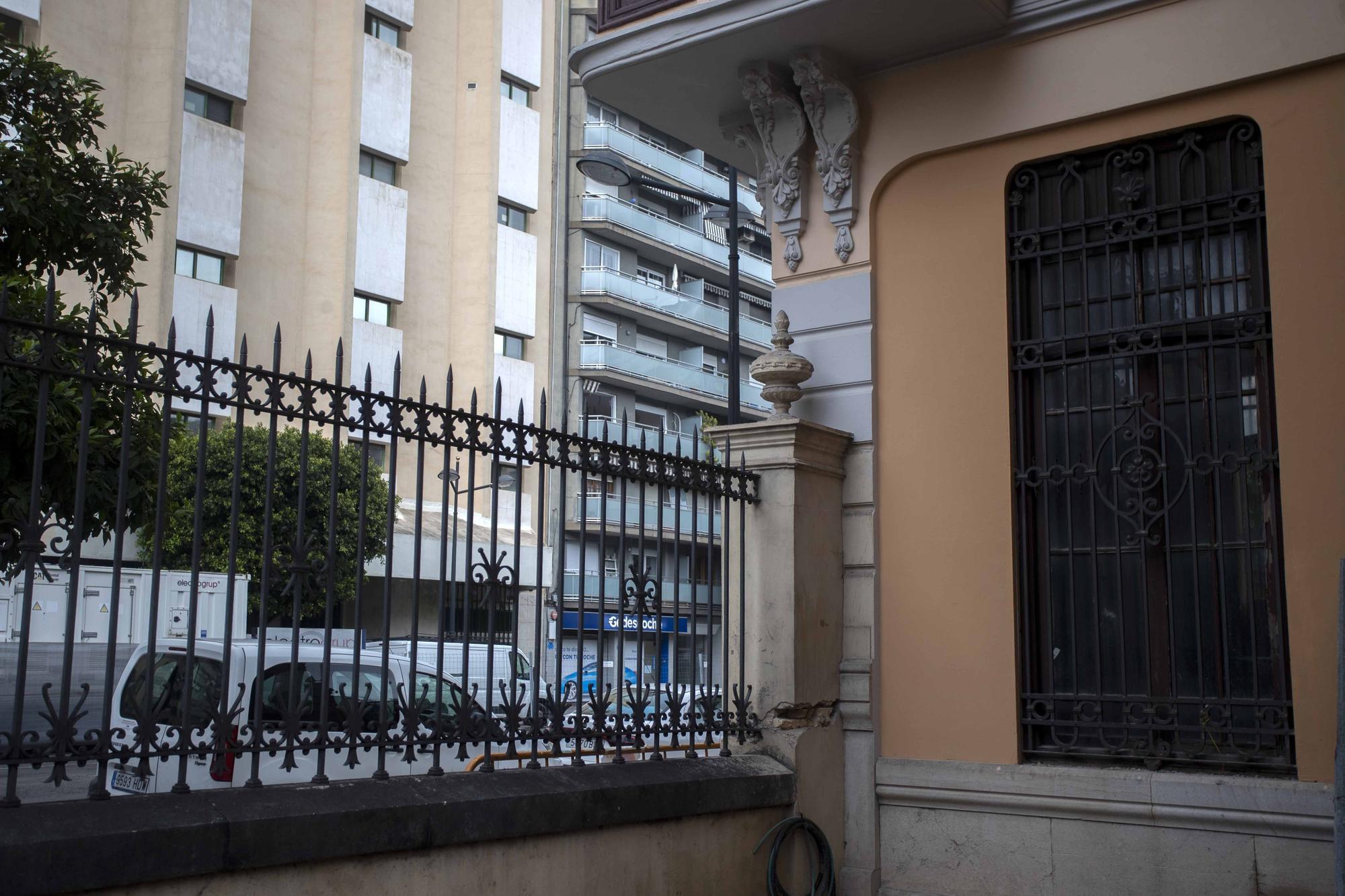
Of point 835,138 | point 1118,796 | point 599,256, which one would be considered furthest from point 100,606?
point 599,256

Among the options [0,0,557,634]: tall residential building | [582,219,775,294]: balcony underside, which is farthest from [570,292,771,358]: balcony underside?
[0,0,557,634]: tall residential building

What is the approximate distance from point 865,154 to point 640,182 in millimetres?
5639

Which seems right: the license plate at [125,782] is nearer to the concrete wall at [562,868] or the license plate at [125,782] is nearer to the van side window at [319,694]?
the van side window at [319,694]

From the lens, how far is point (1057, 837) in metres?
6.51

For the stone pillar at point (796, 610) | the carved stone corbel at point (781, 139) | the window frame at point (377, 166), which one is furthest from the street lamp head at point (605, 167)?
the window frame at point (377, 166)

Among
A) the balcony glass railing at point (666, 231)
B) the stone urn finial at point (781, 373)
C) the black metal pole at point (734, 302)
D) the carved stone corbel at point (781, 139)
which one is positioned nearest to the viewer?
the stone urn finial at point (781, 373)

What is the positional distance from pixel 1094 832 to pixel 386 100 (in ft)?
107

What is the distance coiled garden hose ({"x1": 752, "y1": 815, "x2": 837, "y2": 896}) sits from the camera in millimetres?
6602

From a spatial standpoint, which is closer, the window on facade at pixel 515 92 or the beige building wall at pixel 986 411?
the beige building wall at pixel 986 411

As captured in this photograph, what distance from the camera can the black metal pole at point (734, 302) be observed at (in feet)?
44.8

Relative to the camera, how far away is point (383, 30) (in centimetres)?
3591

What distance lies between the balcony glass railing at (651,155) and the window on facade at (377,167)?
7682mm

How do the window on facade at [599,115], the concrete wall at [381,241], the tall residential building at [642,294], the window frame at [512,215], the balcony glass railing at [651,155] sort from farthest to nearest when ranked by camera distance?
the window on facade at [599,115]
the balcony glass railing at [651,155]
the tall residential building at [642,294]
the window frame at [512,215]
the concrete wall at [381,241]

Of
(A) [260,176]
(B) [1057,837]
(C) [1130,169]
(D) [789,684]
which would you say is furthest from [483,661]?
(A) [260,176]
